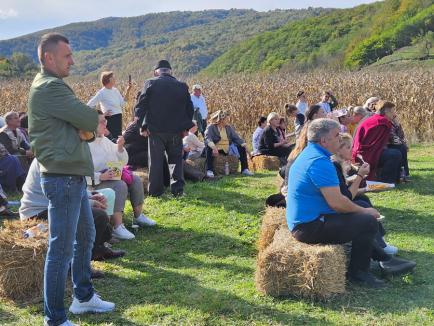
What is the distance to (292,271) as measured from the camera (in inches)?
185

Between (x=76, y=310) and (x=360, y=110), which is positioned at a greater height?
(x=360, y=110)

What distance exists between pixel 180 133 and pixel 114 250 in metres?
2.84

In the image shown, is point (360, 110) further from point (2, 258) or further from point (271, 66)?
point (271, 66)

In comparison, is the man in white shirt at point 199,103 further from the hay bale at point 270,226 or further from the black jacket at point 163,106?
the hay bale at point 270,226

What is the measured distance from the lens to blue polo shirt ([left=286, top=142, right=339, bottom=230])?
15.9ft

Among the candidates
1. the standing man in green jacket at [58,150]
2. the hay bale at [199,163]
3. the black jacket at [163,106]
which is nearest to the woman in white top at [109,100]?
the hay bale at [199,163]

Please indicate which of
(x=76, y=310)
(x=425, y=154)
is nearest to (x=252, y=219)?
(x=76, y=310)

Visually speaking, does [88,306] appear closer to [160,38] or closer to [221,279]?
[221,279]

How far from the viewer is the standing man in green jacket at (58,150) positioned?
3773 mm

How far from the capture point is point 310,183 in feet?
16.1

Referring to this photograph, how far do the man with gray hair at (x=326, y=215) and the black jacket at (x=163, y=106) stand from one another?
3.70 metres

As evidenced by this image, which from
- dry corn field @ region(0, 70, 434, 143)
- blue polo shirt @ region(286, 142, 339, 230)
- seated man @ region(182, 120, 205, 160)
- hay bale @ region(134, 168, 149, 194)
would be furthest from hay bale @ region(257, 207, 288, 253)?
dry corn field @ region(0, 70, 434, 143)

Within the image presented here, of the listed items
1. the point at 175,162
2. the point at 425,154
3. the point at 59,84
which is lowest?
the point at 425,154

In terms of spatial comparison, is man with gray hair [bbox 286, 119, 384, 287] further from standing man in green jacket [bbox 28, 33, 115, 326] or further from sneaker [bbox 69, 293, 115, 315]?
standing man in green jacket [bbox 28, 33, 115, 326]
